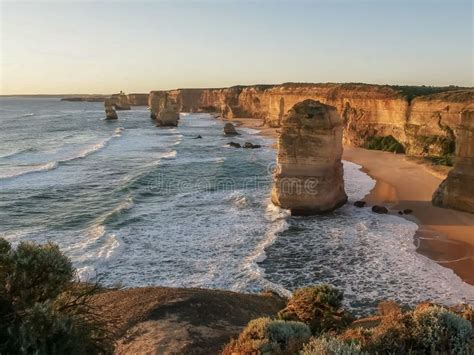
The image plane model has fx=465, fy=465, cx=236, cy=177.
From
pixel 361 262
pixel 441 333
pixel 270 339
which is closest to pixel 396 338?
pixel 441 333

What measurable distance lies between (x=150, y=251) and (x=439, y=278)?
10801 millimetres

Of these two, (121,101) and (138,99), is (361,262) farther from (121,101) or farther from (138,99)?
(138,99)

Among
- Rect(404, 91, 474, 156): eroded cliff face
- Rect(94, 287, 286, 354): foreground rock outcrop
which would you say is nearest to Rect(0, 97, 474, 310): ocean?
Rect(94, 287, 286, 354): foreground rock outcrop

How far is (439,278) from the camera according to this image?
1587 centimetres

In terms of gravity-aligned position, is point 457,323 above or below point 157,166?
above

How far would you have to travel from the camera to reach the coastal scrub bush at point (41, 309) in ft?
19.7

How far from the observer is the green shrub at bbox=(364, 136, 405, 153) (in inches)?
1769

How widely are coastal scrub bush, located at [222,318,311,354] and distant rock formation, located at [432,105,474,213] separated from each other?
18.3 meters

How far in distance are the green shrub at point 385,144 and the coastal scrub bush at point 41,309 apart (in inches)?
1636

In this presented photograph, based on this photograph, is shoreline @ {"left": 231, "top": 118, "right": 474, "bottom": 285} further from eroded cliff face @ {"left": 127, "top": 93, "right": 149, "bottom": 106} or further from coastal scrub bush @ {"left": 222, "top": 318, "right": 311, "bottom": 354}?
eroded cliff face @ {"left": 127, "top": 93, "right": 149, "bottom": 106}

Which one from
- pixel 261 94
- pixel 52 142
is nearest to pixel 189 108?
pixel 261 94

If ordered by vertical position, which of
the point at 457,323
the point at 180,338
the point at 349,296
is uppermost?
the point at 457,323

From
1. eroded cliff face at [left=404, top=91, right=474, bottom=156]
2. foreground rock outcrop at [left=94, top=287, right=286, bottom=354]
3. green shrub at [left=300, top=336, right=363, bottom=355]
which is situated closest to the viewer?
green shrub at [left=300, top=336, right=363, bottom=355]

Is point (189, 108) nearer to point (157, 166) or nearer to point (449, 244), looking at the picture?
point (157, 166)
